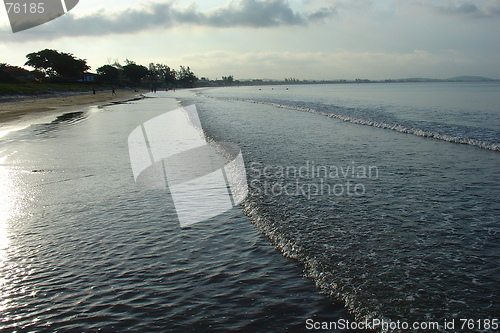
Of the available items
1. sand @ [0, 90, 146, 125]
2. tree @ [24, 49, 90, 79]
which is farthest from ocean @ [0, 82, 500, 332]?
tree @ [24, 49, 90, 79]

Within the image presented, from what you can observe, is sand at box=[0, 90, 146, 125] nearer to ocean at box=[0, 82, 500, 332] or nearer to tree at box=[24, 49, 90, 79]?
ocean at box=[0, 82, 500, 332]

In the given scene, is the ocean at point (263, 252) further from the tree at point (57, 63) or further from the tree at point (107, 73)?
the tree at point (107, 73)

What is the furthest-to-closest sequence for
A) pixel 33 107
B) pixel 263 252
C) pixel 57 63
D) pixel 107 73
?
pixel 107 73 → pixel 57 63 → pixel 33 107 → pixel 263 252

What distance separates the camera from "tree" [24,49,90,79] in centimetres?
12988

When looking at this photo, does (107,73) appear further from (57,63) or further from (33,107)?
(33,107)

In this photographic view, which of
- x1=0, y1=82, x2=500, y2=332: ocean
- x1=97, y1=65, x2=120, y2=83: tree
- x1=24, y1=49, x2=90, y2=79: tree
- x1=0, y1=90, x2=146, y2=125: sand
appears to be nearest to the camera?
x1=0, y1=82, x2=500, y2=332: ocean

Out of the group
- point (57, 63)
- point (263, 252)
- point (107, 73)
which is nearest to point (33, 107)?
point (263, 252)

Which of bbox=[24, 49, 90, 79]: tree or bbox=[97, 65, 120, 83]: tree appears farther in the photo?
bbox=[97, 65, 120, 83]: tree

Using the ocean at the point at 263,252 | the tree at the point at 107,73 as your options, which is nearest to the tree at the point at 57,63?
the tree at the point at 107,73

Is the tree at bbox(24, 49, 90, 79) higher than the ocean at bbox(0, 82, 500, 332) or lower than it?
higher

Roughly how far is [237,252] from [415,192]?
530cm

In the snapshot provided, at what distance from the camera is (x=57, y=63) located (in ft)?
423

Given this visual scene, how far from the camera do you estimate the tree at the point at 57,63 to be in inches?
5113

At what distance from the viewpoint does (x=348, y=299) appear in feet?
14.9
